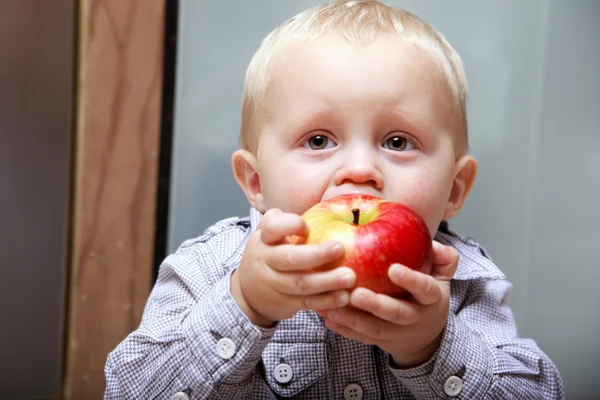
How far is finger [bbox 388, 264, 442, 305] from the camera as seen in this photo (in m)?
0.73

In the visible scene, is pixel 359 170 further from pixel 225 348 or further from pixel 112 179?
pixel 112 179

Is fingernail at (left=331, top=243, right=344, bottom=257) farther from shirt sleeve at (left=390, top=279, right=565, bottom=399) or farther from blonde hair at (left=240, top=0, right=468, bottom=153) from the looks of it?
blonde hair at (left=240, top=0, right=468, bottom=153)

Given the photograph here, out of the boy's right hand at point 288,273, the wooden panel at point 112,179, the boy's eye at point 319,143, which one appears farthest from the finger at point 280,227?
the wooden panel at point 112,179

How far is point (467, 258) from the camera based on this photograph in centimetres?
119

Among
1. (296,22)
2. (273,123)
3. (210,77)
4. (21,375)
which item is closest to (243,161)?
(273,123)

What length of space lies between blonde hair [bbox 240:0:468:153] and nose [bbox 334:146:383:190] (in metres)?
0.17

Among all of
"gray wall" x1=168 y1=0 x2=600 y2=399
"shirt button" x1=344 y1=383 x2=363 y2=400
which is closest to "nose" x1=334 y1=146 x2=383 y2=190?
"shirt button" x1=344 y1=383 x2=363 y2=400

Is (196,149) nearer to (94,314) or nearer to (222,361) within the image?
(94,314)

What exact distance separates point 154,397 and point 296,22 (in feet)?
1.98

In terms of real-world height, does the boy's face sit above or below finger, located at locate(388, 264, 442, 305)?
above

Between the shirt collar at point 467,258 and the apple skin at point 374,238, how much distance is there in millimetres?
302

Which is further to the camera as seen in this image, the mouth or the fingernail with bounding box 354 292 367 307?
the mouth

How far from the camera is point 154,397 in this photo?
972 mm

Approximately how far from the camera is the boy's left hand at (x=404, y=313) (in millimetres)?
738
